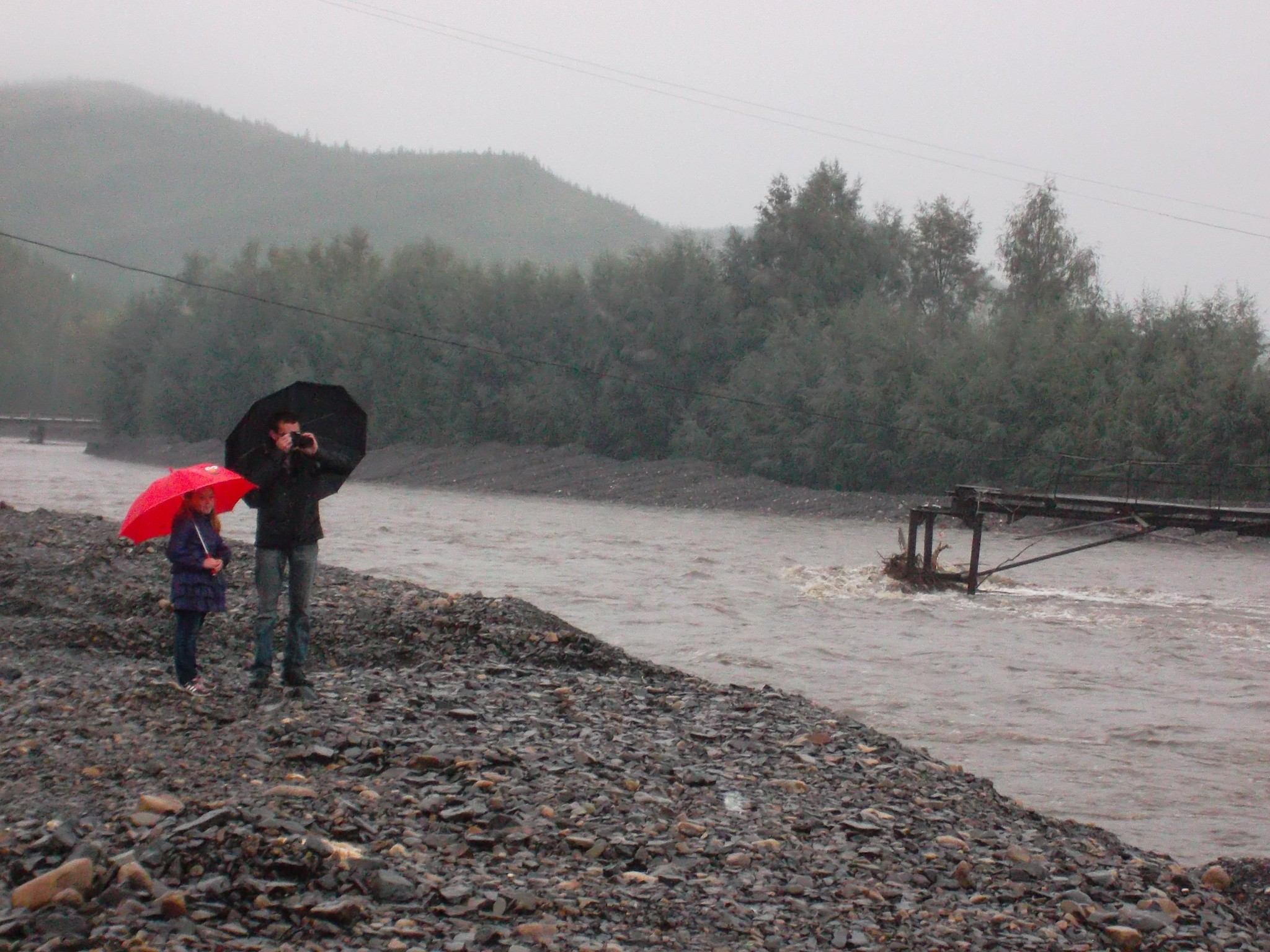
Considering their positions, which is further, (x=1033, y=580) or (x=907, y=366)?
(x=907, y=366)

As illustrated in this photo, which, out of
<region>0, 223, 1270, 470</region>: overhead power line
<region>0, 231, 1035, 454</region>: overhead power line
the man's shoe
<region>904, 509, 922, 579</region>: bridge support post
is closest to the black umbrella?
the man's shoe

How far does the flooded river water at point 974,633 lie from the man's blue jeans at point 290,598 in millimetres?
4423

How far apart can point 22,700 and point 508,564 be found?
68.2 ft

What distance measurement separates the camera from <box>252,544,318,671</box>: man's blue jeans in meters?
9.98

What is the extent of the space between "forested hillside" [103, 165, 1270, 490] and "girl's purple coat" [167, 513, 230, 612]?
119 ft

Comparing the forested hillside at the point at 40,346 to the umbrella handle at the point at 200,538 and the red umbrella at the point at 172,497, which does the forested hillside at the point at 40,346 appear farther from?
the umbrella handle at the point at 200,538

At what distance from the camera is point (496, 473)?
226ft

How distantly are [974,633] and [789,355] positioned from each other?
40742mm

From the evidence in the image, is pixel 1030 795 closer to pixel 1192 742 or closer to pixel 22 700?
pixel 1192 742

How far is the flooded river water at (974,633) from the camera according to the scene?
1233 cm

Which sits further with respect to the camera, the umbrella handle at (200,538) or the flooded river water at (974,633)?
the flooded river water at (974,633)

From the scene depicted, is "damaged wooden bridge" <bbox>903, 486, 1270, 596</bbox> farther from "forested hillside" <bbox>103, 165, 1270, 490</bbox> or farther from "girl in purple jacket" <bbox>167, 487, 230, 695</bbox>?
"girl in purple jacket" <bbox>167, 487, 230, 695</bbox>

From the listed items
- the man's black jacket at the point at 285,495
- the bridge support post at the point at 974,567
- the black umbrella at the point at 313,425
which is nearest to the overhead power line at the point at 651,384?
the bridge support post at the point at 974,567

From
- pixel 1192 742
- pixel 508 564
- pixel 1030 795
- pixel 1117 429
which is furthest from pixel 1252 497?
pixel 1030 795
